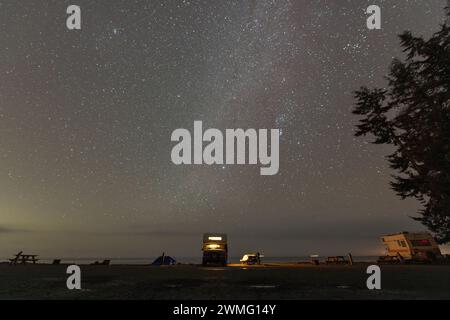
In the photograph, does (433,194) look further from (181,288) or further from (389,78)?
(181,288)

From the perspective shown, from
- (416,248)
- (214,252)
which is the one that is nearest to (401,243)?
(416,248)

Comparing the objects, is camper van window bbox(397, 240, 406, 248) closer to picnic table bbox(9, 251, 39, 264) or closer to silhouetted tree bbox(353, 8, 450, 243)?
silhouetted tree bbox(353, 8, 450, 243)

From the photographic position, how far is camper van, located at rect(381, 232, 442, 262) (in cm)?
3975

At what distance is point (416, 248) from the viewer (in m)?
40.7

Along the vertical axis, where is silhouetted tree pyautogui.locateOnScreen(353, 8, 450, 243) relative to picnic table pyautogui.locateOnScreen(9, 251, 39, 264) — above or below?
above

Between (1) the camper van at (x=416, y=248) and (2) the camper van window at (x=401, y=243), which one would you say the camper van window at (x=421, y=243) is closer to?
(1) the camper van at (x=416, y=248)

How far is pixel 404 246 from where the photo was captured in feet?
137

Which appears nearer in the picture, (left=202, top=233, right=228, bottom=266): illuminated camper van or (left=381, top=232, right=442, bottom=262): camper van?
→ (left=202, top=233, right=228, bottom=266): illuminated camper van

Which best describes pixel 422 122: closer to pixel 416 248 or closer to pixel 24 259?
pixel 416 248

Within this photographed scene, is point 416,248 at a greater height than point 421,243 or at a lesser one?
lesser

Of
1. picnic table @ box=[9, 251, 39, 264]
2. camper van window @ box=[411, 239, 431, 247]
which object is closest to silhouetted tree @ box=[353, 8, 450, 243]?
camper van window @ box=[411, 239, 431, 247]

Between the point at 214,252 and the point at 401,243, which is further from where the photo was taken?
the point at 401,243
